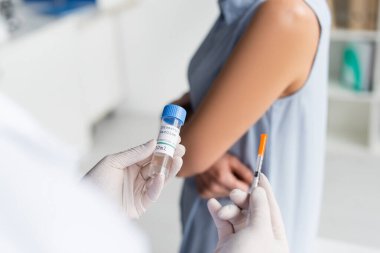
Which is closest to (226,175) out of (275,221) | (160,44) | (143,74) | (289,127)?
(289,127)

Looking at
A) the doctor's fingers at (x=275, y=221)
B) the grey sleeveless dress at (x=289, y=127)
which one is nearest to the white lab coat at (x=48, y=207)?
the doctor's fingers at (x=275, y=221)

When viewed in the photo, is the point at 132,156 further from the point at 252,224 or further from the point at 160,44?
the point at 160,44

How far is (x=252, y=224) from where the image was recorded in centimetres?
59

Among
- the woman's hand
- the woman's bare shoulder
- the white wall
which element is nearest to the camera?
the woman's bare shoulder

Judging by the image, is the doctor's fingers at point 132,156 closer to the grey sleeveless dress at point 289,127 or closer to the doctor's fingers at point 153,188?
the doctor's fingers at point 153,188

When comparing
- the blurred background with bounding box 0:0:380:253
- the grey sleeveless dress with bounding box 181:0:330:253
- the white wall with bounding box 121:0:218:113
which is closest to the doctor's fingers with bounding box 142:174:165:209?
the grey sleeveless dress with bounding box 181:0:330:253

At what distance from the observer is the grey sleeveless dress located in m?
0.86

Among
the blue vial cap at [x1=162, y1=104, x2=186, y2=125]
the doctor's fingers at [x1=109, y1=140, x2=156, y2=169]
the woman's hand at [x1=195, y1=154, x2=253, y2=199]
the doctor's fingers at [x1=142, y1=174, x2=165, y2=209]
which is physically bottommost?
the woman's hand at [x1=195, y1=154, x2=253, y2=199]

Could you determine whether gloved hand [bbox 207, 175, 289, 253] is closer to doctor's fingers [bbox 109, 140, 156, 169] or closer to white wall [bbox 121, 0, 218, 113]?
doctor's fingers [bbox 109, 140, 156, 169]

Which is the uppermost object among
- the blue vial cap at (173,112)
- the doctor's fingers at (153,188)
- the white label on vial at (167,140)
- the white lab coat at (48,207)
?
the white lab coat at (48,207)

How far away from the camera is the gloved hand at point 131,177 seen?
0.58 m

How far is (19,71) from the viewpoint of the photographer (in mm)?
1984

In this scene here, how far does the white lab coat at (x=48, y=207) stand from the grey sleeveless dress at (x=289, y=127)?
43 centimetres

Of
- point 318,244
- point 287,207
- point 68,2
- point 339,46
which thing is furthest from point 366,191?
point 68,2
